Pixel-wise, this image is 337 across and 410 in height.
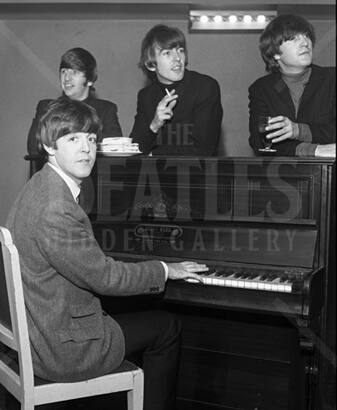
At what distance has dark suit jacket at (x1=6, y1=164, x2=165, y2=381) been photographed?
7.64 feet

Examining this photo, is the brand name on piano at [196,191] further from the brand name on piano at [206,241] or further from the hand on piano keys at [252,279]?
the hand on piano keys at [252,279]

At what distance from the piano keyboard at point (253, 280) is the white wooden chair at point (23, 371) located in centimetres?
48

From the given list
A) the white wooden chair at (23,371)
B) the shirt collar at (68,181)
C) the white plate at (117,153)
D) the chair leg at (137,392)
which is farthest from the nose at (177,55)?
the chair leg at (137,392)

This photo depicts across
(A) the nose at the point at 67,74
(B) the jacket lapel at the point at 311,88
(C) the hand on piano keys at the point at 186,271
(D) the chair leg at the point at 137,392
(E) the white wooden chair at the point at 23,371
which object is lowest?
(D) the chair leg at the point at 137,392

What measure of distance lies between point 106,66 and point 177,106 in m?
1.52

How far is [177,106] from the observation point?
342cm

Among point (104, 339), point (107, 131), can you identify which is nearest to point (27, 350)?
point (104, 339)

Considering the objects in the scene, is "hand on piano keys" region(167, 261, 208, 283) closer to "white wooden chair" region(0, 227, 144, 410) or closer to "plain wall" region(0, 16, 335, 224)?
"white wooden chair" region(0, 227, 144, 410)

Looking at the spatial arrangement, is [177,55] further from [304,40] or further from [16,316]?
[16,316]

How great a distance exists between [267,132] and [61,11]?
2.31m

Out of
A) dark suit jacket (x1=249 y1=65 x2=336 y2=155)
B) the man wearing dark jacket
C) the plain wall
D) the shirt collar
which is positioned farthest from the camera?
the plain wall

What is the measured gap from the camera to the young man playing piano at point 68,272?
2.34m

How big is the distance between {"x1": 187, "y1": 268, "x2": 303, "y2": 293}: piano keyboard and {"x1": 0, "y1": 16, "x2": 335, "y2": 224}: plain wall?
6.07 ft

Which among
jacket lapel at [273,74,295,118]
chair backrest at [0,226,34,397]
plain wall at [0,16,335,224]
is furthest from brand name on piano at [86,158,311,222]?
plain wall at [0,16,335,224]
